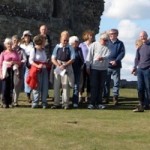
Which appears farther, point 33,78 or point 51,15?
point 51,15

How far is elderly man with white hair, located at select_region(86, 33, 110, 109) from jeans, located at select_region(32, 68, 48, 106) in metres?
1.16

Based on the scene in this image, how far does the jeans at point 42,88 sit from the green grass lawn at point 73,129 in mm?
400

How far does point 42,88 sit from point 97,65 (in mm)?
1560

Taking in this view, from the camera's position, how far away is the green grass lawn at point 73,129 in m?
8.63

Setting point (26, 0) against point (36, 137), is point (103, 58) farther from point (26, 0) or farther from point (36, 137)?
point (26, 0)

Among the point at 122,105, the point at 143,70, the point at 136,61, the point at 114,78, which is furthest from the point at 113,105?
the point at 143,70

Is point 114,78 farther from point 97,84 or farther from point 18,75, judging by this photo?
point 18,75

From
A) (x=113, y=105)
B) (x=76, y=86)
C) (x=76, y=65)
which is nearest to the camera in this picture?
(x=76, y=86)

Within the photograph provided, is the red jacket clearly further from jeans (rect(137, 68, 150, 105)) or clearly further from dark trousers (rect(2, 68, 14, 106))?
jeans (rect(137, 68, 150, 105))

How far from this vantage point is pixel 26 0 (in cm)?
2327

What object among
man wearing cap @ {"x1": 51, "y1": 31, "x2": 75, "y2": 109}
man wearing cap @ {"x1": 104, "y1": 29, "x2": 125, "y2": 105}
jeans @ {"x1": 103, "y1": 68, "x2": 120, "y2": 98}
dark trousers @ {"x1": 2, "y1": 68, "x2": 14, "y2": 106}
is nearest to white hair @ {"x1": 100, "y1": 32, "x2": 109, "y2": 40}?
man wearing cap @ {"x1": 51, "y1": 31, "x2": 75, "y2": 109}

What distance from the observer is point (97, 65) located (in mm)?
13570

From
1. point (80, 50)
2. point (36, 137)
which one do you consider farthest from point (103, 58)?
point (36, 137)

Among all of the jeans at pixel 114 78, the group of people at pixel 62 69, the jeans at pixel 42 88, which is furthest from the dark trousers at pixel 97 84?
the jeans at pixel 42 88
